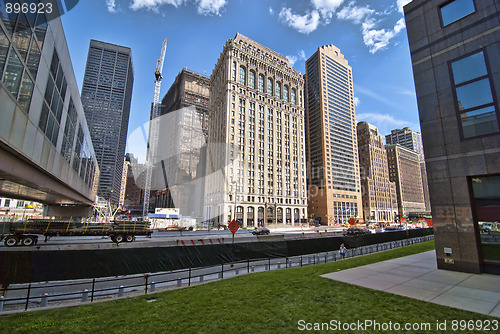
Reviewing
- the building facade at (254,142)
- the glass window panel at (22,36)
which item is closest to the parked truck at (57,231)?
the glass window panel at (22,36)

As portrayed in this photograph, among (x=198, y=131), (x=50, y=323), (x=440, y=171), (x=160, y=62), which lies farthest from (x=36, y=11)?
(x=160, y=62)

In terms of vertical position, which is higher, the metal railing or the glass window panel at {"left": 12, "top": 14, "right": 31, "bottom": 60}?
the glass window panel at {"left": 12, "top": 14, "right": 31, "bottom": 60}

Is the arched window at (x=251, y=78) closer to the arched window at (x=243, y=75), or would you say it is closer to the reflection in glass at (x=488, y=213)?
the arched window at (x=243, y=75)

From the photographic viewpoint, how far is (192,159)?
482ft

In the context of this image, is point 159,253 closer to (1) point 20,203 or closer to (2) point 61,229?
(2) point 61,229

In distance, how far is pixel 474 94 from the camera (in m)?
14.6

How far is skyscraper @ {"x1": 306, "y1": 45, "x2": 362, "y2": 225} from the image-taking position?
126m

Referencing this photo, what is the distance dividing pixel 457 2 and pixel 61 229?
1600 inches

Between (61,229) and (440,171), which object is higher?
(440,171)

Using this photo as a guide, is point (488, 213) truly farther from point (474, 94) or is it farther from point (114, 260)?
point (114, 260)

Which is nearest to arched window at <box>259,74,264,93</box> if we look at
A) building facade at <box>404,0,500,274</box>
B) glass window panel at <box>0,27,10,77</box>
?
building facade at <box>404,0,500,274</box>

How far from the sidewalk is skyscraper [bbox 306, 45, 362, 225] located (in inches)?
4319

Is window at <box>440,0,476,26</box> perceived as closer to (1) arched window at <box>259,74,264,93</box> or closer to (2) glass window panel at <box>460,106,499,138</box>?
(2) glass window panel at <box>460,106,499,138</box>

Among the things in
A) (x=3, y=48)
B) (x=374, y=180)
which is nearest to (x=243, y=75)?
(x=3, y=48)
